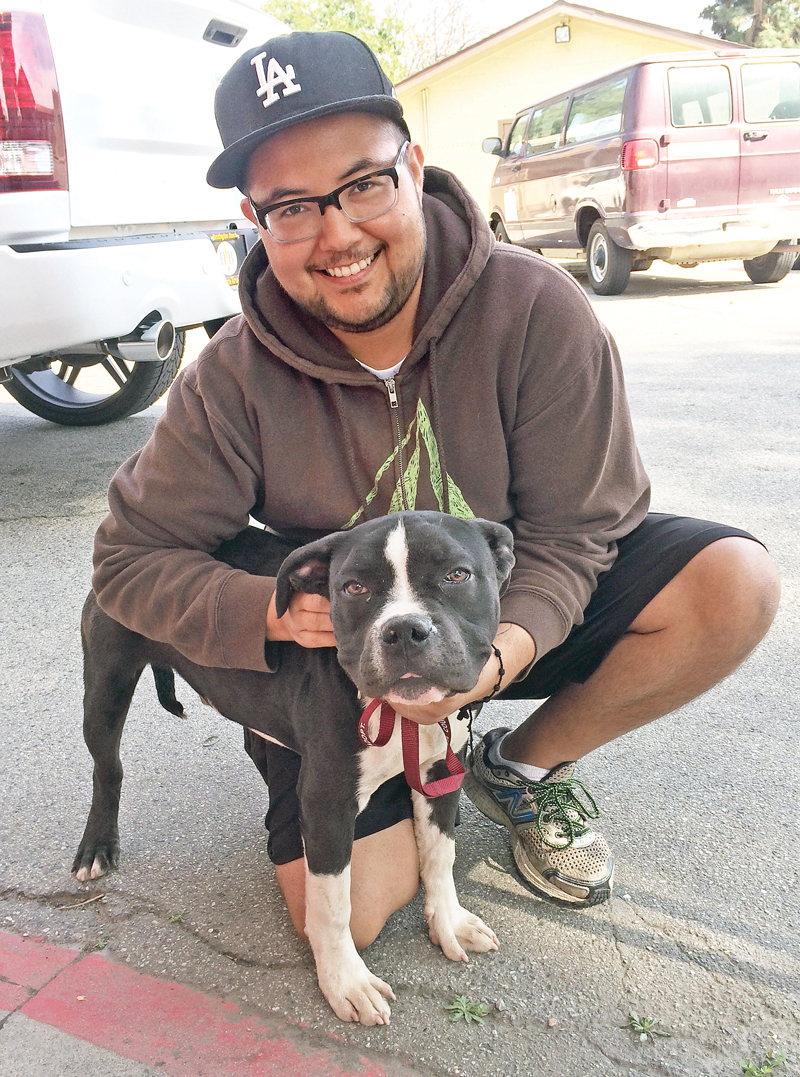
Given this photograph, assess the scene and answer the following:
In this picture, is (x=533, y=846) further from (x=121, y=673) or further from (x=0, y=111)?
(x=0, y=111)

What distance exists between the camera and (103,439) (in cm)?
648

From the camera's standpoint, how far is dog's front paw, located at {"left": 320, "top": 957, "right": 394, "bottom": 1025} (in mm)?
2156

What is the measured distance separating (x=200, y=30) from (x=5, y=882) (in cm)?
448

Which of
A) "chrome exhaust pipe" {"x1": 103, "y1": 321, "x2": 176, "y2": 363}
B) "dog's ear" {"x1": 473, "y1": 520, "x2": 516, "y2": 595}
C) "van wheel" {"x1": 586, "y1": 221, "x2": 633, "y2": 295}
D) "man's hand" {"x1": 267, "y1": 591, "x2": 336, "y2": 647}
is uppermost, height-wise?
"dog's ear" {"x1": 473, "y1": 520, "x2": 516, "y2": 595}

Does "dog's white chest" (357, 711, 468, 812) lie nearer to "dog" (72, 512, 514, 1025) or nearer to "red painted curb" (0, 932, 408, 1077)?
"dog" (72, 512, 514, 1025)

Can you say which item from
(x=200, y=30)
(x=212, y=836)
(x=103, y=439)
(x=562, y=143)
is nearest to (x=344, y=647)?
(x=212, y=836)

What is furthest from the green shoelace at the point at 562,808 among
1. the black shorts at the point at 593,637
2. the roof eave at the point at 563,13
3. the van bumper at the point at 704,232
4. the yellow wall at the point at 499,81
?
the roof eave at the point at 563,13

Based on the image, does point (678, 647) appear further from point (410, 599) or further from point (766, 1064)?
point (766, 1064)

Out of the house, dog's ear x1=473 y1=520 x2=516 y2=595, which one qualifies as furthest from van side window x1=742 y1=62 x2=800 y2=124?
the house

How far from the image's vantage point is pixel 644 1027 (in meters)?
2.08

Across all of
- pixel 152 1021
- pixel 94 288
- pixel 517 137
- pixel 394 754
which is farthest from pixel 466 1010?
pixel 517 137

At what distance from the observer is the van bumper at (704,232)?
11.0 m

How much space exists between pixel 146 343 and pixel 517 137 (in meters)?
12.5

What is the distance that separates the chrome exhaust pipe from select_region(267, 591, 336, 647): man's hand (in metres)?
2.80
